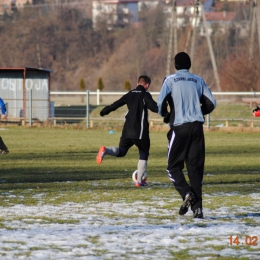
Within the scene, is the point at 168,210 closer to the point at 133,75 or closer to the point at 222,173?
the point at 222,173

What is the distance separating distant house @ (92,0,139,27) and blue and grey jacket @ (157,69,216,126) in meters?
112

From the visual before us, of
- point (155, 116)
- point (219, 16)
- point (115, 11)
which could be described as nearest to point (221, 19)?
point (219, 16)

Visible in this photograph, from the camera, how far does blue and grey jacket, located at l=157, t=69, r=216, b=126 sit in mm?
9102

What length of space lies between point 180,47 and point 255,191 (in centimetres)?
6491

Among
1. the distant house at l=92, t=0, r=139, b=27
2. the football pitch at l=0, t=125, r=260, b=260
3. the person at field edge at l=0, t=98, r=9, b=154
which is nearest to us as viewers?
the football pitch at l=0, t=125, r=260, b=260

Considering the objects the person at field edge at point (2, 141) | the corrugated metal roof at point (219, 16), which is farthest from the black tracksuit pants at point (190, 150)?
the corrugated metal roof at point (219, 16)

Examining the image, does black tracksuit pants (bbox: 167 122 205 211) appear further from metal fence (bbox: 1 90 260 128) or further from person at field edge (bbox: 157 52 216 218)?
metal fence (bbox: 1 90 260 128)

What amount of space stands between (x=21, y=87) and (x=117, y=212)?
102 ft

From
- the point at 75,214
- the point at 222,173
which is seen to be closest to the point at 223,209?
the point at 75,214

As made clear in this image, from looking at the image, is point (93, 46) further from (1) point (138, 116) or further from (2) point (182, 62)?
(2) point (182, 62)

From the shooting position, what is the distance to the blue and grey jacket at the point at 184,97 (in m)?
9.10

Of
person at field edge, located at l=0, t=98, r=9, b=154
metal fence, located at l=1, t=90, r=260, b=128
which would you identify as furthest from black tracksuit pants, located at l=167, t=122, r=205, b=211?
metal fence, located at l=1, t=90, r=260, b=128

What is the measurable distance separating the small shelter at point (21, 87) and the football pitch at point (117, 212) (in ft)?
66.2

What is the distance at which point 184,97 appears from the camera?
911cm
